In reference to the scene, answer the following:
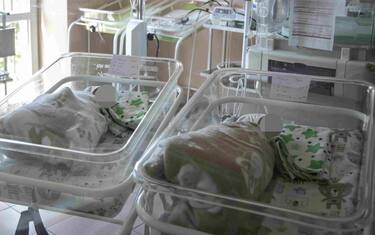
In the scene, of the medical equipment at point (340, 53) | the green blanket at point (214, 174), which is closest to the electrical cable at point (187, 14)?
the medical equipment at point (340, 53)

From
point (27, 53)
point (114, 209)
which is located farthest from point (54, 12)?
point (114, 209)

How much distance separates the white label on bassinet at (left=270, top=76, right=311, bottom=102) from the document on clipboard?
0.31 metres

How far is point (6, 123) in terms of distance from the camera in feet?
4.57

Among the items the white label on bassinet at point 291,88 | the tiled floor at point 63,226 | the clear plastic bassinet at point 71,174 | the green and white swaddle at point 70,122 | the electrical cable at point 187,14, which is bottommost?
the tiled floor at point 63,226

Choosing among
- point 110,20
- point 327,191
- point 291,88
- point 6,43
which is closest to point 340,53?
point 291,88

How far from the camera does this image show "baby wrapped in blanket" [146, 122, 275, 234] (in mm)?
985

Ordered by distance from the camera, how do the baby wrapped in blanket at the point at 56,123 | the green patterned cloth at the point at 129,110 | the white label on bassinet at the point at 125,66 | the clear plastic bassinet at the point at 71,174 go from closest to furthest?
1. the clear plastic bassinet at the point at 71,174
2. the baby wrapped in blanket at the point at 56,123
3. the green patterned cloth at the point at 129,110
4. the white label on bassinet at the point at 125,66

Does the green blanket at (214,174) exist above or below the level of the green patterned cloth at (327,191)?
above

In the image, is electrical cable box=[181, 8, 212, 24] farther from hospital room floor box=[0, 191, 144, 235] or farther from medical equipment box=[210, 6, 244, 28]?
hospital room floor box=[0, 191, 144, 235]

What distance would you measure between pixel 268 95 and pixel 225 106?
6.3 inches

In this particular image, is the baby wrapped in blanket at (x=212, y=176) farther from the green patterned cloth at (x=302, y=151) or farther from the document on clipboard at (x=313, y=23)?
the document on clipboard at (x=313, y=23)

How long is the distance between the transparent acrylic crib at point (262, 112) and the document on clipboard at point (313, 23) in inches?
10.1

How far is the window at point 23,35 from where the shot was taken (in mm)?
3137

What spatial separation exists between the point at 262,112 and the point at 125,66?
0.50 metres
